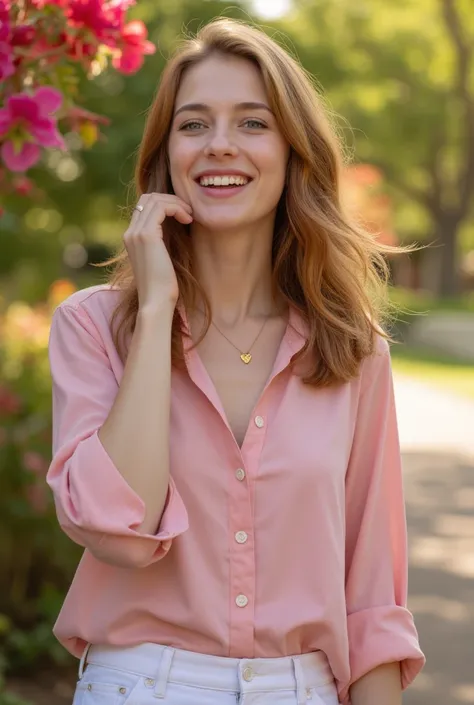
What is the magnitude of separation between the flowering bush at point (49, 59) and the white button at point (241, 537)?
978 mm

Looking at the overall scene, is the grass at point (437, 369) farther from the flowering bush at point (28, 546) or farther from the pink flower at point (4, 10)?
the pink flower at point (4, 10)

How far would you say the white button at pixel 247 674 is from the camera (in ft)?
7.38

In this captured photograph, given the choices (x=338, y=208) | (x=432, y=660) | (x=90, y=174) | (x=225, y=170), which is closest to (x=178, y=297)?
(x=225, y=170)

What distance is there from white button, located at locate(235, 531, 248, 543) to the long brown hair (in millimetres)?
369

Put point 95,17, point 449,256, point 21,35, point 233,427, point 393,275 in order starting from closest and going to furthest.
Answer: point 233,427
point 21,35
point 95,17
point 393,275
point 449,256

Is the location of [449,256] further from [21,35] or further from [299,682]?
[299,682]

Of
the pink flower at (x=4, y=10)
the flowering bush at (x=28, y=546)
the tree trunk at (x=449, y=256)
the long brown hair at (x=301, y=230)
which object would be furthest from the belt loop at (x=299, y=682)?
the tree trunk at (x=449, y=256)

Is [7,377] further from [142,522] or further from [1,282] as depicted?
[1,282]

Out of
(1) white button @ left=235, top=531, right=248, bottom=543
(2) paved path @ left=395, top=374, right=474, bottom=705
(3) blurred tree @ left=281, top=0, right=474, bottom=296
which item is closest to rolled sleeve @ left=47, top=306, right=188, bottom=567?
(1) white button @ left=235, top=531, right=248, bottom=543

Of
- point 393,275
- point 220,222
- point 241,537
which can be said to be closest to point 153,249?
A: point 220,222

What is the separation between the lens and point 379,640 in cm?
245

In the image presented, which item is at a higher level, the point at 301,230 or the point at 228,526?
the point at 301,230

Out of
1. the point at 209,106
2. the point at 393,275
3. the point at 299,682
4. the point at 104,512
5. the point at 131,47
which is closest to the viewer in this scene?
the point at 104,512

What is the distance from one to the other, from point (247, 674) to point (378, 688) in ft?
1.15
